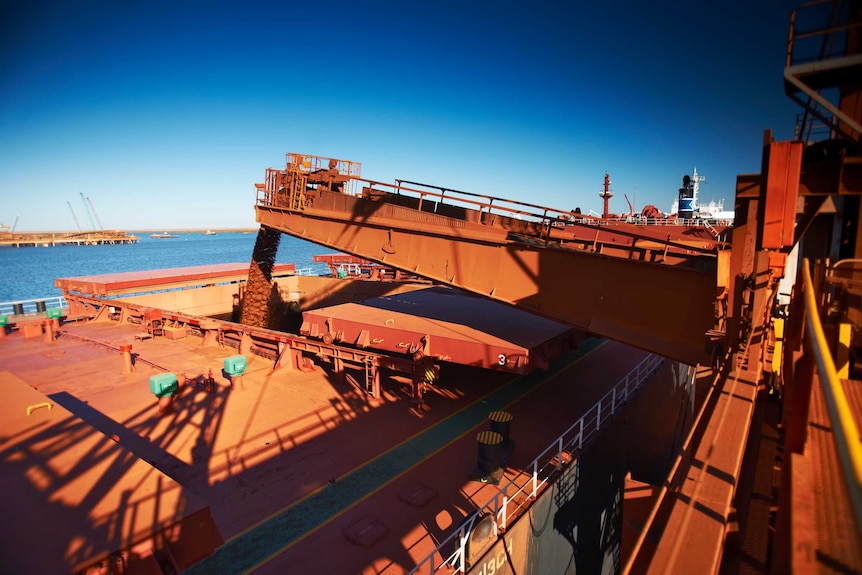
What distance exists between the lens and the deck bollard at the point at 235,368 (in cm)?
1166

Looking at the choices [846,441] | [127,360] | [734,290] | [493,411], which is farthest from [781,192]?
[127,360]

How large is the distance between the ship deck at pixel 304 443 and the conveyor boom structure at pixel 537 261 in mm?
3464

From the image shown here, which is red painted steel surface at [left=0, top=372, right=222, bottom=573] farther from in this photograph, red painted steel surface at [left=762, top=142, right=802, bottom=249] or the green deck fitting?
red painted steel surface at [left=762, top=142, right=802, bottom=249]

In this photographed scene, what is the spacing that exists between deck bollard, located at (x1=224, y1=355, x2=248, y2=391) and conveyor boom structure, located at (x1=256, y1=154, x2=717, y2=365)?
3.87 metres

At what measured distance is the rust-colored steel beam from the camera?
7316 mm

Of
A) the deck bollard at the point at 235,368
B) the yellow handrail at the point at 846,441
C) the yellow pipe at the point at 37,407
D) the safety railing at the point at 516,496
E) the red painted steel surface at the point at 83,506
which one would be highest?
the yellow handrail at the point at 846,441

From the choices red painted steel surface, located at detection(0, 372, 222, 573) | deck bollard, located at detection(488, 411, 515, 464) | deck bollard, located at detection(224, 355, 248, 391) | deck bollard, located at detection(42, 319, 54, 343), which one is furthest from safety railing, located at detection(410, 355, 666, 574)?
deck bollard, located at detection(42, 319, 54, 343)

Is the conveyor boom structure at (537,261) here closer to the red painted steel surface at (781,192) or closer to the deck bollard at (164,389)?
the red painted steel surface at (781,192)

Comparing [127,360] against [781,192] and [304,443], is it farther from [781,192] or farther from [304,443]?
[781,192]

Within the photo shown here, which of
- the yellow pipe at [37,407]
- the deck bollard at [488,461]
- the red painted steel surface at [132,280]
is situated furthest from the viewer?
the red painted steel surface at [132,280]

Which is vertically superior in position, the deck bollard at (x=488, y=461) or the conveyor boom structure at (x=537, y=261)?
the conveyor boom structure at (x=537, y=261)

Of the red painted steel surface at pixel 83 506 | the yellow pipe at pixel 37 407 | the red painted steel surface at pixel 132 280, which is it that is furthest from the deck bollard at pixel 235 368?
the red painted steel surface at pixel 132 280

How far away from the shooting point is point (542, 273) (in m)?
8.53

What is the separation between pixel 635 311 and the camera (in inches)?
305
